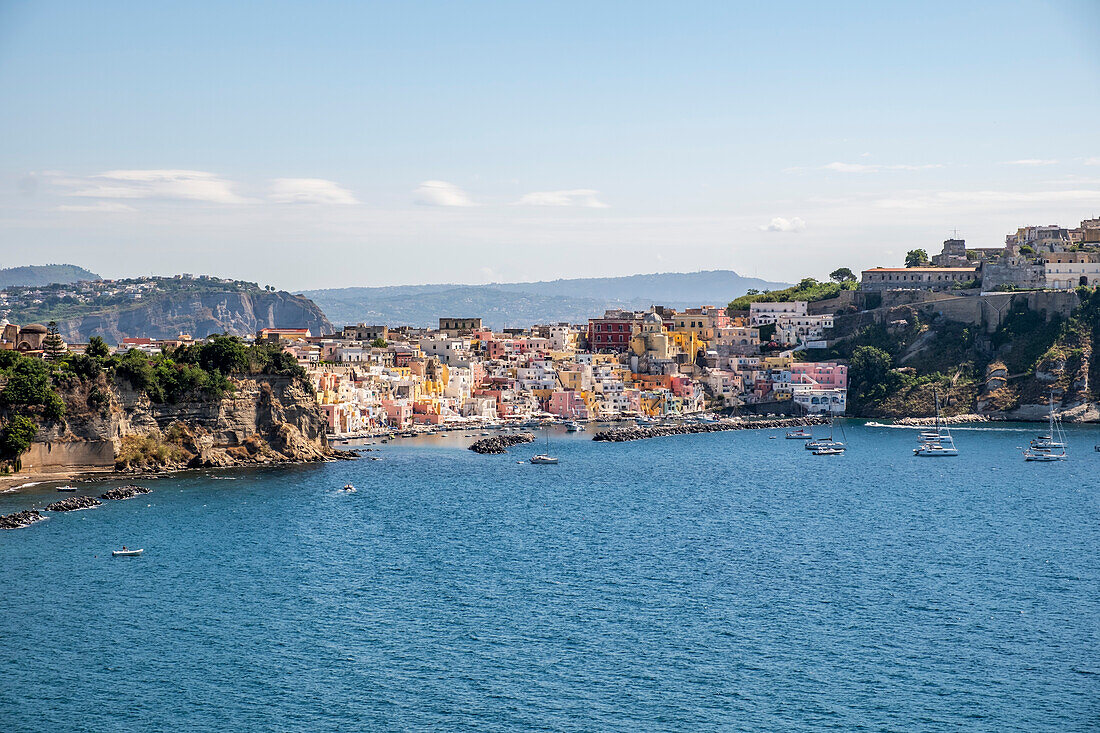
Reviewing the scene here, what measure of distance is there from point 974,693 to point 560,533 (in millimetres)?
16154

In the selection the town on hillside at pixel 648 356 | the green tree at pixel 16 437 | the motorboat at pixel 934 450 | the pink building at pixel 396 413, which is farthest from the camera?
the town on hillside at pixel 648 356

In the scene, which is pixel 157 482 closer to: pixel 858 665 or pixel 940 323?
pixel 858 665

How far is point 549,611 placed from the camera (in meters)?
26.0

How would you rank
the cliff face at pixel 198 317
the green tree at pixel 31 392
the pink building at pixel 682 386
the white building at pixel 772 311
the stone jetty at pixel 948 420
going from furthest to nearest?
the cliff face at pixel 198 317 → the white building at pixel 772 311 → the pink building at pixel 682 386 → the stone jetty at pixel 948 420 → the green tree at pixel 31 392

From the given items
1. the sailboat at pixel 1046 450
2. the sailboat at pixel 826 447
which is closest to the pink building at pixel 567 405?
the sailboat at pixel 826 447

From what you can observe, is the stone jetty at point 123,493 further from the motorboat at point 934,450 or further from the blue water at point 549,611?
the motorboat at point 934,450

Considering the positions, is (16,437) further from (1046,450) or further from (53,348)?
(1046,450)

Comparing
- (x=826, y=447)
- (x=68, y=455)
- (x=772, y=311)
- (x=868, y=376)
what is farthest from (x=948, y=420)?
(x=68, y=455)

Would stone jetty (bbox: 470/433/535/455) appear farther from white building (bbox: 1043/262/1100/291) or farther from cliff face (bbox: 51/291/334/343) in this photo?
cliff face (bbox: 51/291/334/343)

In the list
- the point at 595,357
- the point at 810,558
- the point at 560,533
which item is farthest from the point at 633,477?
the point at 595,357

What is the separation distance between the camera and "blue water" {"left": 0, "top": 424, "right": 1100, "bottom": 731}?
20.3 m

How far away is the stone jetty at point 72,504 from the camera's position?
3612 centimetres

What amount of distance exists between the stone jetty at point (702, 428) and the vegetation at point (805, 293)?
19.8 metres

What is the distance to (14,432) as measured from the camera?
41.7 metres
